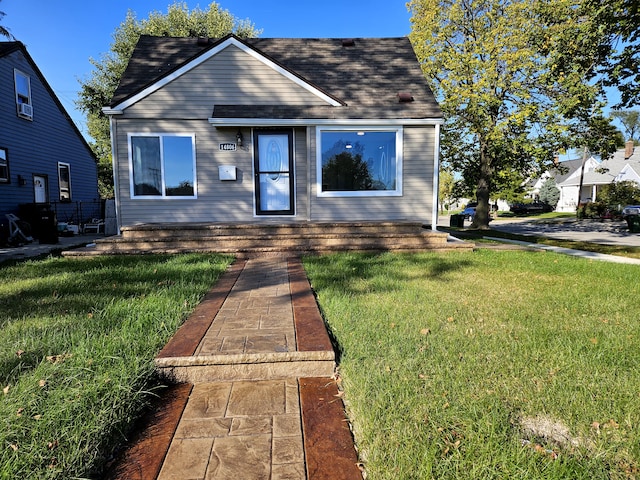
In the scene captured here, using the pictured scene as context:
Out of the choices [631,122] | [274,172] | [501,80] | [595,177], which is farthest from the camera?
[631,122]

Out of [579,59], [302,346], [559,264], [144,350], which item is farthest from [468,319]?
[579,59]

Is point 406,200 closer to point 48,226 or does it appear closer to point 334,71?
point 334,71

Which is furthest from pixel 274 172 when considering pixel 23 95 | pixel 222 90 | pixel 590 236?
pixel 590 236

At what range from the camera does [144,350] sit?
254 centimetres

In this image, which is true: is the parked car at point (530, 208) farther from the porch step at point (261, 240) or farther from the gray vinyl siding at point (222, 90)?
the gray vinyl siding at point (222, 90)

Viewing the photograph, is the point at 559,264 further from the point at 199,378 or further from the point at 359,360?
the point at 199,378

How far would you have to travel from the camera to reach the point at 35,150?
43.6 feet

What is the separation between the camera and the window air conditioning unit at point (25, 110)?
12469mm

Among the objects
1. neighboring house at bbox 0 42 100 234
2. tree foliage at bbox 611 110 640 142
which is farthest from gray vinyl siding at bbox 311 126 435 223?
tree foliage at bbox 611 110 640 142

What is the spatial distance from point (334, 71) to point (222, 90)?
3.16m

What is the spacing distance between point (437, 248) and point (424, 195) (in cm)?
172

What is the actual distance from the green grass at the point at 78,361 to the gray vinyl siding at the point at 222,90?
4.92m

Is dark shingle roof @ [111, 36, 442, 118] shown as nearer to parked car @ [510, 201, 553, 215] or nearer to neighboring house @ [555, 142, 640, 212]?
neighboring house @ [555, 142, 640, 212]

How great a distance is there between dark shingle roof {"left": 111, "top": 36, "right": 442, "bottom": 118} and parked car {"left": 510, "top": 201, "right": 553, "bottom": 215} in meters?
36.6
